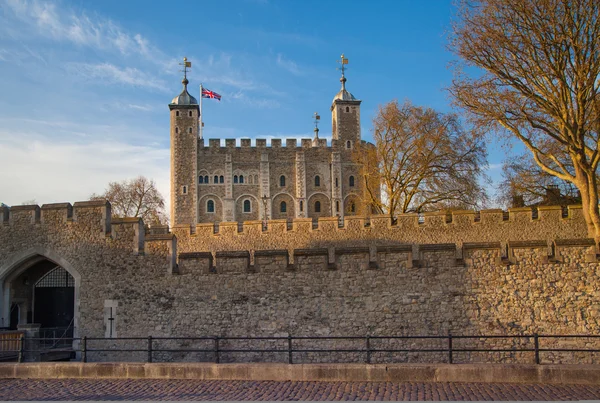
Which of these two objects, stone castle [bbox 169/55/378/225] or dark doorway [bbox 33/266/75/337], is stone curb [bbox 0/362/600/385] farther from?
stone castle [bbox 169/55/378/225]

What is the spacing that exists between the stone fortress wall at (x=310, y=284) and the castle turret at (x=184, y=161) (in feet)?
141

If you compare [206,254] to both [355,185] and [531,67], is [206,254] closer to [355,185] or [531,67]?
[531,67]

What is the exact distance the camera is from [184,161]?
5797cm

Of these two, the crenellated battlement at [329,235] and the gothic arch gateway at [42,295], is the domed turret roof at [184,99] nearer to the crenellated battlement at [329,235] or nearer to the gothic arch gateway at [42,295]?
the crenellated battlement at [329,235]

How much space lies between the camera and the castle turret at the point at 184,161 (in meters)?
57.6

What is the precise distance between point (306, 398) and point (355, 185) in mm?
51956

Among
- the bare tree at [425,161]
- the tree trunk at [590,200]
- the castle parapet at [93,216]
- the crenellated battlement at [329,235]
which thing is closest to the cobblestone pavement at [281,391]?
the crenellated battlement at [329,235]

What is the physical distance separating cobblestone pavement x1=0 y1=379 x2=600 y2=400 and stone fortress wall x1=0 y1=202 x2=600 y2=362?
10.9 feet

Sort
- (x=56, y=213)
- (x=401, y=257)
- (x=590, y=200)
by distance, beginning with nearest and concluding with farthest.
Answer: (x=401, y=257) → (x=590, y=200) → (x=56, y=213)

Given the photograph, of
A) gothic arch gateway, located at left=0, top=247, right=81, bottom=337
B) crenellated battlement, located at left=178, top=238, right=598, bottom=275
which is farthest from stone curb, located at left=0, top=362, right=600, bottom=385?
gothic arch gateway, located at left=0, top=247, right=81, bottom=337

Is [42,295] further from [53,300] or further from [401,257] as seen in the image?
[401,257]

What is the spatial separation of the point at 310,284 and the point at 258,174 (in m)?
47.2

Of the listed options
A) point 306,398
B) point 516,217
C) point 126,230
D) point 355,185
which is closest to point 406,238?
point 516,217

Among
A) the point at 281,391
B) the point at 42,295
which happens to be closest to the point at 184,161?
the point at 42,295
